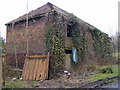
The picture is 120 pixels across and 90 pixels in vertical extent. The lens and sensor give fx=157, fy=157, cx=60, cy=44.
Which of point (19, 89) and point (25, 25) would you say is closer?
point (19, 89)

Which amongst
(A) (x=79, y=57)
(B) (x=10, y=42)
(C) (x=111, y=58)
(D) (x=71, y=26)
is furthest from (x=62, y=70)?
(C) (x=111, y=58)

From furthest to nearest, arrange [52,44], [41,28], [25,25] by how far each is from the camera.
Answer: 1. [25,25]
2. [41,28]
3. [52,44]

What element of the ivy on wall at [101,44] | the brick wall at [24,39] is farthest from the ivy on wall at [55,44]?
the ivy on wall at [101,44]

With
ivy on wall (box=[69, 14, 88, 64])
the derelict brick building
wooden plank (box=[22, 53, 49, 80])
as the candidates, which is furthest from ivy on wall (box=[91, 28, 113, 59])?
wooden plank (box=[22, 53, 49, 80])

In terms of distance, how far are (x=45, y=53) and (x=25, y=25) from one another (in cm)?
365

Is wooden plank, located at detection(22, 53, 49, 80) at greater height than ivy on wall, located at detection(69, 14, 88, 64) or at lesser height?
lesser

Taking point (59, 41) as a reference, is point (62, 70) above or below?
below

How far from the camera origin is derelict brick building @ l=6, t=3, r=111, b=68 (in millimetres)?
12343

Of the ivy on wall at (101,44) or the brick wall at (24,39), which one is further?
the ivy on wall at (101,44)

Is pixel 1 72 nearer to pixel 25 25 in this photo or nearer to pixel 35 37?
pixel 35 37

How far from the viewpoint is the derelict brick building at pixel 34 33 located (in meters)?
12.3

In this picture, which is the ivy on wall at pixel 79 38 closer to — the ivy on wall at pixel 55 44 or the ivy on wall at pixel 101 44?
→ the ivy on wall at pixel 55 44

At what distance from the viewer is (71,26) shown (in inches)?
566

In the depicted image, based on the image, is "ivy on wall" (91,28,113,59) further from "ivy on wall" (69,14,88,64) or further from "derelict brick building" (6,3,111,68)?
"derelict brick building" (6,3,111,68)
